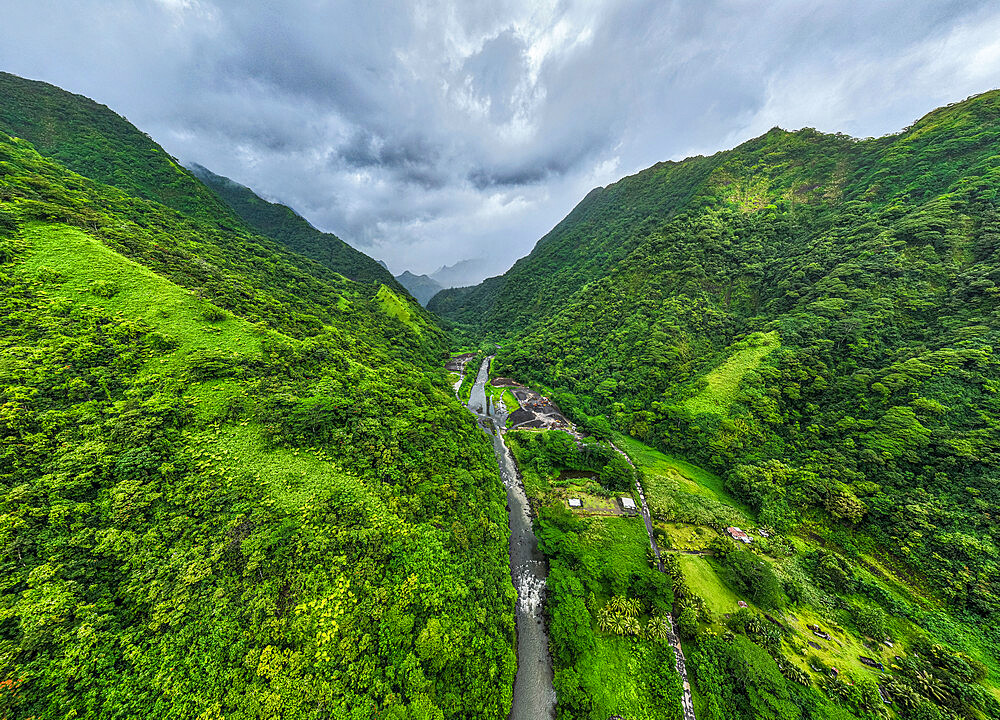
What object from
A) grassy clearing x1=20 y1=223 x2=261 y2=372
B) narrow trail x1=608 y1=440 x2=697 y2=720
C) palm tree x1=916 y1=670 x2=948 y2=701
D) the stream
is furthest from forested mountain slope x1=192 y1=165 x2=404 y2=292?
palm tree x1=916 y1=670 x2=948 y2=701

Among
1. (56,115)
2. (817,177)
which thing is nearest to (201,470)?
(56,115)

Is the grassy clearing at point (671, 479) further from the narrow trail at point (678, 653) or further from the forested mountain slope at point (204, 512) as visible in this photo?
the forested mountain slope at point (204, 512)

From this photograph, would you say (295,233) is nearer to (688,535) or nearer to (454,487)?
(454,487)

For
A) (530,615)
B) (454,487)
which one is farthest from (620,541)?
(454,487)

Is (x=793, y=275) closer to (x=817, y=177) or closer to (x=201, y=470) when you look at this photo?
(x=817, y=177)

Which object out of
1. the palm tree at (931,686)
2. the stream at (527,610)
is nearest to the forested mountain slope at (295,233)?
the stream at (527,610)

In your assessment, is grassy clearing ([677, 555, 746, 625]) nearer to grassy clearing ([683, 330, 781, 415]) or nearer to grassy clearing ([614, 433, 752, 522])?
grassy clearing ([614, 433, 752, 522])

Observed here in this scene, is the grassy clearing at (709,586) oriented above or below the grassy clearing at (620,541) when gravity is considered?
below
